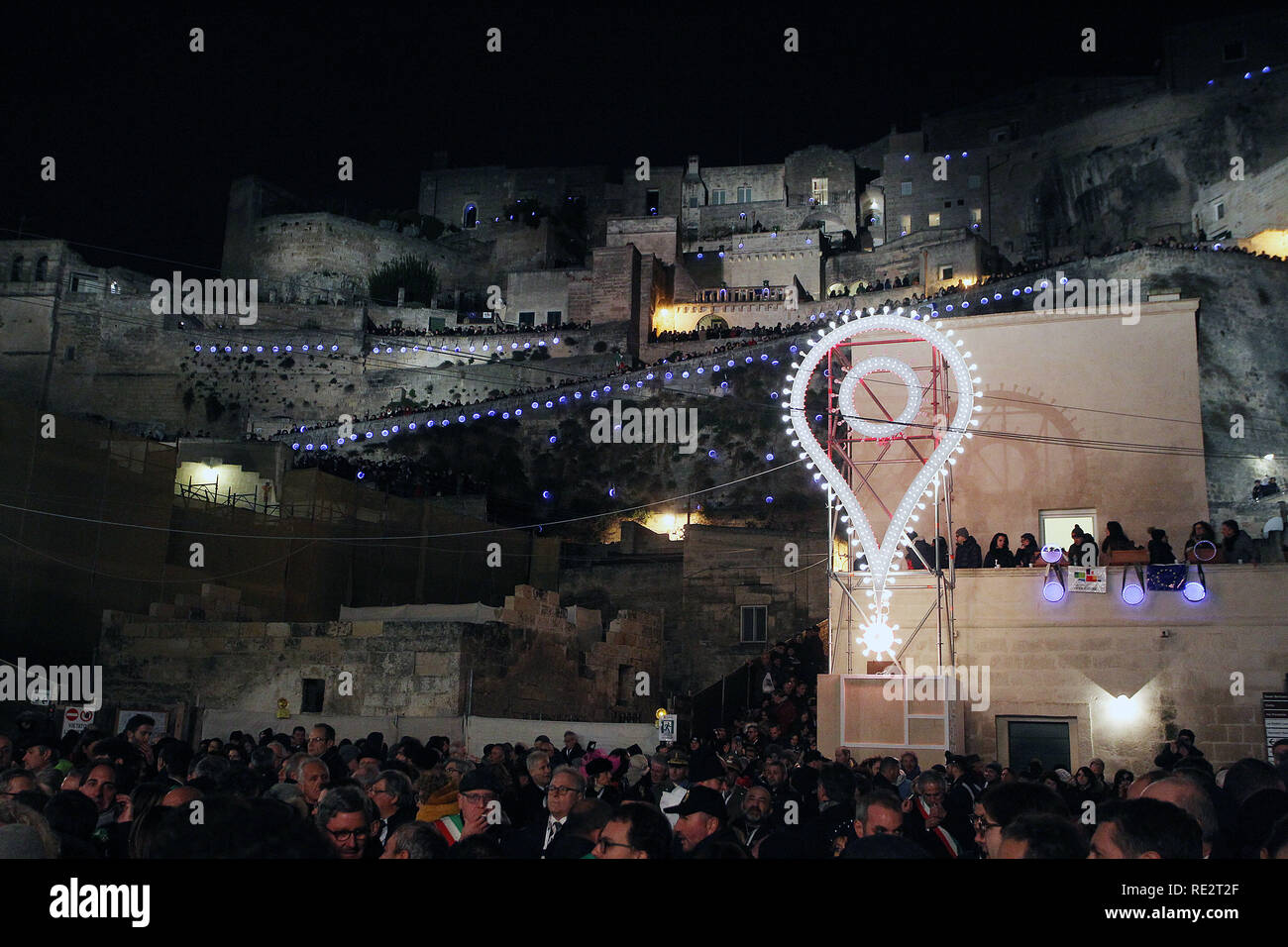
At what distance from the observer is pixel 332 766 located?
7.73 metres

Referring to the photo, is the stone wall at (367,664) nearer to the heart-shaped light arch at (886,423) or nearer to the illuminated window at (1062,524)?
the heart-shaped light arch at (886,423)

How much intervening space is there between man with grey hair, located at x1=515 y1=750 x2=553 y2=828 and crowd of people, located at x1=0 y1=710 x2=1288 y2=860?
0.04ft

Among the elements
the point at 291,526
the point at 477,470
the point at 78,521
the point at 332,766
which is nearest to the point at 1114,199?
the point at 477,470

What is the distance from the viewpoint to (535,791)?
6859mm

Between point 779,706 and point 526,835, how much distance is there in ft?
36.3

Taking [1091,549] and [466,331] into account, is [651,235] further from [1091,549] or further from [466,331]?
[1091,549]

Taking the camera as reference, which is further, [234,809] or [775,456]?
[775,456]

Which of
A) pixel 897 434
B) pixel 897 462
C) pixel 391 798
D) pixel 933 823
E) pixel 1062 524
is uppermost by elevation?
pixel 897 434

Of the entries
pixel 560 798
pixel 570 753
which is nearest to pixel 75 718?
pixel 570 753

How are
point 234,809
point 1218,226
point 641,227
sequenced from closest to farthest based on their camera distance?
point 234,809, point 1218,226, point 641,227

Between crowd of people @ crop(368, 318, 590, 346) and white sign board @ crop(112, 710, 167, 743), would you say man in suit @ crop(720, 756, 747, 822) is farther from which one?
crowd of people @ crop(368, 318, 590, 346)

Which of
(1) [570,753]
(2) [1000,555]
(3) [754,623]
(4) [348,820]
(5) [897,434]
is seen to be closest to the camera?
(4) [348,820]

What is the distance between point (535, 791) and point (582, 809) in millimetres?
2167
